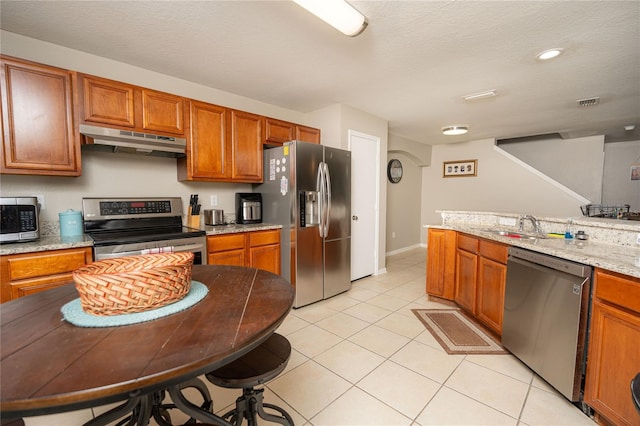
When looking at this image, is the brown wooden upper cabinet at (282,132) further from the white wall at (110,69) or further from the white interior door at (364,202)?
the white interior door at (364,202)

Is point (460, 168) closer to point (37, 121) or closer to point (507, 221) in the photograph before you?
point (507, 221)

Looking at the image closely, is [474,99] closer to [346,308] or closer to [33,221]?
[346,308]

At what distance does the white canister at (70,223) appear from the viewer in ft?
7.22

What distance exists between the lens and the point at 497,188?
220 inches

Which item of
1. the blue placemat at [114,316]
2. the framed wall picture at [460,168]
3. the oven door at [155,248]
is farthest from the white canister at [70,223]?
the framed wall picture at [460,168]

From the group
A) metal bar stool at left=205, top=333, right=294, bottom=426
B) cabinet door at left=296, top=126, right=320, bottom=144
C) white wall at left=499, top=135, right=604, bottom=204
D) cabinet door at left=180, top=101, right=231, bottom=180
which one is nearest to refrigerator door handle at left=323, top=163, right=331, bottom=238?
cabinet door at left=296, top=126, right=320, bottom=144

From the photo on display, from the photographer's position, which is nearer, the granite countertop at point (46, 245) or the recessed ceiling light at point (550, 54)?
the granite countertop at point (46, 245)

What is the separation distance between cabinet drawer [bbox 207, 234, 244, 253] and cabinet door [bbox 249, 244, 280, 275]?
160 mm

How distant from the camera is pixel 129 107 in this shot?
2338mm

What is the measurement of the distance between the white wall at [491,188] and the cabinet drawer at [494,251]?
3.09 metres

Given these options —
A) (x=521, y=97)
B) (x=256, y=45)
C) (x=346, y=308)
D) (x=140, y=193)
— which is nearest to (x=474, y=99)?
(x=521, y=97)

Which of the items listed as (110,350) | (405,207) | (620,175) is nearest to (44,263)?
(110,350)

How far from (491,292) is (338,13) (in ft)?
8.39

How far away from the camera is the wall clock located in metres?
5.66
